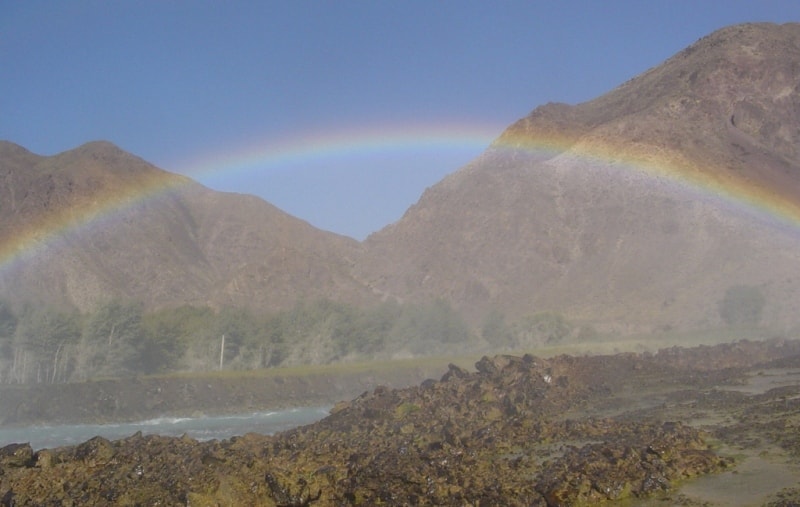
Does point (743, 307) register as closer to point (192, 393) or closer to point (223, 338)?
point (223, 338)

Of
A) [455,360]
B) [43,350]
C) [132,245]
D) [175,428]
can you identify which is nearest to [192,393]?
[175,428]

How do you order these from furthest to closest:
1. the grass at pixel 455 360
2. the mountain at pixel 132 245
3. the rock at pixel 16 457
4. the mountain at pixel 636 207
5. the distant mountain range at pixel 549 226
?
the mountain at pixel 132 245, the distant mountain range at pixel 549 226, the mountain at pixel 636 207, the grass at pixel 455 360, the rock at pixel 16 457

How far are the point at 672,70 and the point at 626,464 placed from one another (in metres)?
172

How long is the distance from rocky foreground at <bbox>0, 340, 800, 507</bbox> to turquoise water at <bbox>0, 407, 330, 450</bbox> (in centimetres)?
1662

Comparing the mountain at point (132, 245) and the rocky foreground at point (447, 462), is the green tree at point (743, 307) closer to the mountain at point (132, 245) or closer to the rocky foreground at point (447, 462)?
the mountain at point (132, 245)

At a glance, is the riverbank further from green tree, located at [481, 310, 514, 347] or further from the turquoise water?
green tree, located at [481, 310, 514, 347]

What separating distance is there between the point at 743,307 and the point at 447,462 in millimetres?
90493

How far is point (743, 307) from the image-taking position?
96.7 metres

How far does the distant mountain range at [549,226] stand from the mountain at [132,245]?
1.55ft

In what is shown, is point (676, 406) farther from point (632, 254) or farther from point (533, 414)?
point (632, 254)

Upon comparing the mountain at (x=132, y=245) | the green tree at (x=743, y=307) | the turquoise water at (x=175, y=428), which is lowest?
Result: the turquoise water at (x=175, y=428)

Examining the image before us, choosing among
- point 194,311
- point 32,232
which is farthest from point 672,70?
point 32,232

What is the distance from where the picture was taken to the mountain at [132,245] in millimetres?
133000

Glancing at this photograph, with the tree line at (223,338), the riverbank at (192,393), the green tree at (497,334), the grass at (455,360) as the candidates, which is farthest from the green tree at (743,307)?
the riverbank at (192,393)
